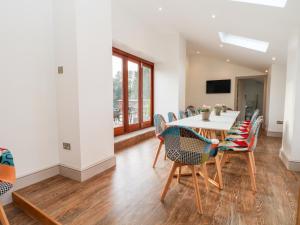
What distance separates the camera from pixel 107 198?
1951 millimetres

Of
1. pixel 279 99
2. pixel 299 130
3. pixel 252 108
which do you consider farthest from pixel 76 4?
pixel 252 108

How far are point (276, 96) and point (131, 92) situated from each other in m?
4.24

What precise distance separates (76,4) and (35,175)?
7.39ft

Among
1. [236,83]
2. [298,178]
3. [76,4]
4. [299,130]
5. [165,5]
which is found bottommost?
[298,178]

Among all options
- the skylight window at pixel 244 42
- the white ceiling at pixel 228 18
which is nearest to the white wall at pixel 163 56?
the white ceiling at pixel 228 18

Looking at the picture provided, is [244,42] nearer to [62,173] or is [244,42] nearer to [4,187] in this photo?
[62,173]

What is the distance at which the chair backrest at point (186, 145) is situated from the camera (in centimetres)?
162

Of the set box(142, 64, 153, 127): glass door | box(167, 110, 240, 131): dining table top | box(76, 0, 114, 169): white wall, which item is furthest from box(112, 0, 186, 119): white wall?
box(167, 110, 240, 131): dining table top

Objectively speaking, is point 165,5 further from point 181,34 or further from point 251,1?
point 181,34

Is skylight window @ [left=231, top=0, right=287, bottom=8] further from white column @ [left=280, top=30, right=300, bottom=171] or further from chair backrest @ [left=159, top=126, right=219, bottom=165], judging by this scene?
chair backrest @ [left=159, top=126, right=219, bottom=165]

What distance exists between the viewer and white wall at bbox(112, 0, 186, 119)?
454cm

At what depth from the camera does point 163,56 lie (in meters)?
5.55

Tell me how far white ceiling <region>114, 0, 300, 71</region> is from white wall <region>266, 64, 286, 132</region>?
0.35 metres

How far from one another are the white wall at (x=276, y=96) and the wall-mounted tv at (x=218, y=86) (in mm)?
1980
